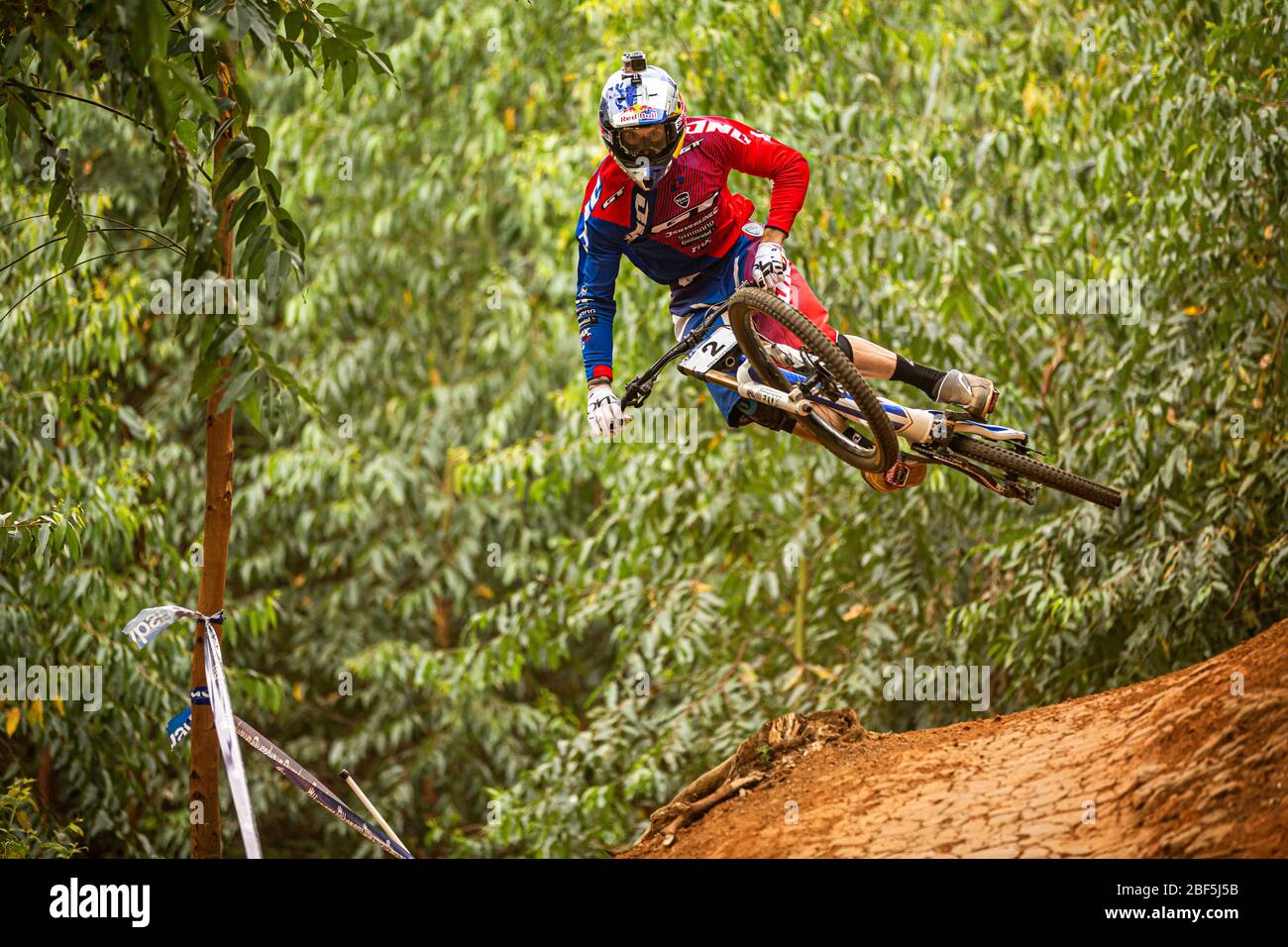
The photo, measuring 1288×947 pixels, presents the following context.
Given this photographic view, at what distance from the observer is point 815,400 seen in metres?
5.71

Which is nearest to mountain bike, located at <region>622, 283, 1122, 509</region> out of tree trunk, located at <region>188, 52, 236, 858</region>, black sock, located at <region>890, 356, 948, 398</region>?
black sock, located at <region>890, 356, 948, 398</region>

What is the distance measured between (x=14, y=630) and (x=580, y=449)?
387cm

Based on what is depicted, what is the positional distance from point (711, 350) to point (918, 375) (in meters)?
0.90

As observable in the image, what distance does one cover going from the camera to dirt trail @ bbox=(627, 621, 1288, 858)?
4.44 m

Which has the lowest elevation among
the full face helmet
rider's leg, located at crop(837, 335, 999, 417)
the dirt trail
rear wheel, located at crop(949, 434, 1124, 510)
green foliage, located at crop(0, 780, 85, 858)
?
green foliage, located at crop(0, 780, 85, 858)

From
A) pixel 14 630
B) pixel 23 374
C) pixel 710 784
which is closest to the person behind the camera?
pixel 710 784

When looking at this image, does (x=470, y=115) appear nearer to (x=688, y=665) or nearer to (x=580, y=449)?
(x=580, y=449)

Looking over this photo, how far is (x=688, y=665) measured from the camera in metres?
11.0

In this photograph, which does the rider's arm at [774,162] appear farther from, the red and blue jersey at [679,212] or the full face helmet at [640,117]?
the full face helmet at [640,117]

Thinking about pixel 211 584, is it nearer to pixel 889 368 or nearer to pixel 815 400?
pixel 815 400

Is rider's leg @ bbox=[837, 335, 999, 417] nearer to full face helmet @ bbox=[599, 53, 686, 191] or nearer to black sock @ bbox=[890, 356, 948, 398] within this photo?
black sock @ bbox=[890, 356, 948, 398]

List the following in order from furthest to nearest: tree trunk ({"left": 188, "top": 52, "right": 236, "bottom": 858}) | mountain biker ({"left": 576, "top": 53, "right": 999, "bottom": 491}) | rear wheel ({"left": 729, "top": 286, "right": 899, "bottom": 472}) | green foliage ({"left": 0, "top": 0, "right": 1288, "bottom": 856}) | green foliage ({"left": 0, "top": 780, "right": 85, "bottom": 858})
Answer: green foliage ({"left": 0, "top": 0, "right": 1288, "bottom": 856})
green foliage ({"left": 0, "top": 780, "right": 85, "bottom": 858})
mountain biker ({"left": 576, "top": 53, "right": 999, "bottom": 491})
rear wheel ({"left": 729, "top": 286, "right": 899, "bottom": 472})
tree trunk ({"left": 188, "top": 52, "right": 236, "bottom": 858})
